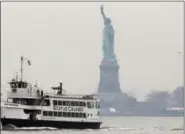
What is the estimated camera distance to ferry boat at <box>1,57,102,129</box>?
69.4 meters

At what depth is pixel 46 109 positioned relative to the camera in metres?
71.6

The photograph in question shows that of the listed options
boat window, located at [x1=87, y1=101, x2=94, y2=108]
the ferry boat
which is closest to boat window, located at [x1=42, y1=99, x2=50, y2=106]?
the ferry boat

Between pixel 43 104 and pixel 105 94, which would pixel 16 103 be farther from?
pixel 105 94

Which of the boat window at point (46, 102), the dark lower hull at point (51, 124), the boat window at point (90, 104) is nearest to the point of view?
the dark lower hull at point (51, 124)

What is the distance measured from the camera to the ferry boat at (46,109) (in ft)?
228

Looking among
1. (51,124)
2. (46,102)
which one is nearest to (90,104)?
(46,102)

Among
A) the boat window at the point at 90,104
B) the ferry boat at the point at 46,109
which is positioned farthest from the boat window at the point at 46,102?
the boat window at the point at 90,104

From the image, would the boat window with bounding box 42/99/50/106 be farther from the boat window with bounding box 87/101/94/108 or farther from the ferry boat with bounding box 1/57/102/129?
the boat window with bounding box 87/101/94/108

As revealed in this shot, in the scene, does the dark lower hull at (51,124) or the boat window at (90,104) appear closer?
the dark lower hull at (51,124)

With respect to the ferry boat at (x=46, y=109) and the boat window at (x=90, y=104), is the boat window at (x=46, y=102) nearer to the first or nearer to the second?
the ferry boat at (x=46, y=109)

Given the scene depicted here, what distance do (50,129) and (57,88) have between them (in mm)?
4213

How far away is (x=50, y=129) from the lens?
70375mm

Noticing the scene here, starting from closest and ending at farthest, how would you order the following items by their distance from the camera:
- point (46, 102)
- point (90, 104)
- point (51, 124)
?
point (51, 124), point (46, 102), point (90, 104)

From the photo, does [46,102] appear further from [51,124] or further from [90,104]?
[90,104]
